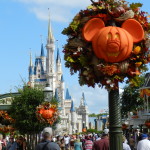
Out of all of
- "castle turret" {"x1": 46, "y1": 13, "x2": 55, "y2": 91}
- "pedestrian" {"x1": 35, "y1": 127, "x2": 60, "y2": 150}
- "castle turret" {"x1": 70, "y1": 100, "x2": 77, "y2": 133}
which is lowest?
"pedestrian" {"x1": 35, "y1": 127, "x2": 60, "y2": 150}

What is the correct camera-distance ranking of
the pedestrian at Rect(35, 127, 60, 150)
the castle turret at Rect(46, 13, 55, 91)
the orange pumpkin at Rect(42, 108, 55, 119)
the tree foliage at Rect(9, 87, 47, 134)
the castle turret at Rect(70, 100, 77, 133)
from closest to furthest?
the pedestrian at Rect(35, 127, 60, 150), the orange pumpkin at Rect(42, 108, 55, 119), the tree foliage at Rect(9, 87, 47, 134), the castle turret at Rect(46, 13, 55, 91), the castle turret at Rect(70, 100, 77, 133)

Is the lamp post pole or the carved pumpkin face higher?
the carved pumpkin face

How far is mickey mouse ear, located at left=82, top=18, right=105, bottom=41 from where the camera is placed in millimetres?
6539

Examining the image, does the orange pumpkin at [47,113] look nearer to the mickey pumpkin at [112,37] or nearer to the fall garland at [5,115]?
the fall garland at [5,115]

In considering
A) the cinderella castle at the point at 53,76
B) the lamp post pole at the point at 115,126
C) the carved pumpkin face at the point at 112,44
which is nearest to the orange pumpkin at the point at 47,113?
the lamp post pole at the point at 115,126

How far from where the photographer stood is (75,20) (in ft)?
22.1

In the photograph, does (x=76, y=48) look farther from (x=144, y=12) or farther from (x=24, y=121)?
(x=24, y=121)

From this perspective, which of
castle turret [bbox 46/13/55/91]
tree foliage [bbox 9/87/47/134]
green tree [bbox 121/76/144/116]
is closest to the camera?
tree foliage [bbox 9/87/47/134]

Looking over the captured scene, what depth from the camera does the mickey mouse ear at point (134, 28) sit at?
21.6 feet

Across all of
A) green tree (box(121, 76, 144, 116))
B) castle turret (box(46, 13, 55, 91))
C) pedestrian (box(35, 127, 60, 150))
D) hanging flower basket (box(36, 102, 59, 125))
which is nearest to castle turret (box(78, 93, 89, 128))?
castle turret (box(46, 13, 55, 91))

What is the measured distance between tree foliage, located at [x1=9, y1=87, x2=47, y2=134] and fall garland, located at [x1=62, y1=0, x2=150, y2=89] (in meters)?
13.3

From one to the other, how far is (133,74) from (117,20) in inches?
32.4

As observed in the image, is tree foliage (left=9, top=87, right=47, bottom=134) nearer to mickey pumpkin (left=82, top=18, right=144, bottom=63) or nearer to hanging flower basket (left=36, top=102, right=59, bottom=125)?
hanging flower basket (left=36, top=102, right=59, bottom=125)

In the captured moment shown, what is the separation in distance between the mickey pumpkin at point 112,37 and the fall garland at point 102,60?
0.31ft
